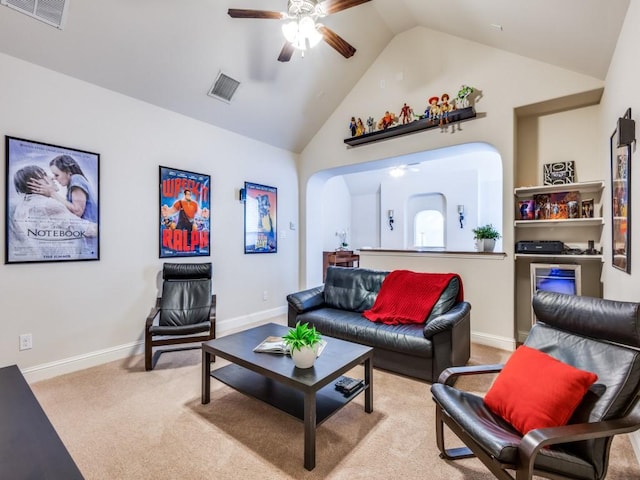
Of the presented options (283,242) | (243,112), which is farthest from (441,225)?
(243,112)

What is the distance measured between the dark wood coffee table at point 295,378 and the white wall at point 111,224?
5.18 ft

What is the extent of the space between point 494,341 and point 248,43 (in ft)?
14.0

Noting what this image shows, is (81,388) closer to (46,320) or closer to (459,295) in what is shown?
(46,320)

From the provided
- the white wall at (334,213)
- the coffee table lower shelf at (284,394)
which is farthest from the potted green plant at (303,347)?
the white wall at (334,213)

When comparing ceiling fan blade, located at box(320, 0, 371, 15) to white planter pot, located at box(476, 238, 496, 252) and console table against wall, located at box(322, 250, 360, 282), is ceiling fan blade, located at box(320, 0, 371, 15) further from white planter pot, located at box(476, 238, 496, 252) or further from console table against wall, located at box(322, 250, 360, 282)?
console table against wall, located at box(322, 250, 360, 282)

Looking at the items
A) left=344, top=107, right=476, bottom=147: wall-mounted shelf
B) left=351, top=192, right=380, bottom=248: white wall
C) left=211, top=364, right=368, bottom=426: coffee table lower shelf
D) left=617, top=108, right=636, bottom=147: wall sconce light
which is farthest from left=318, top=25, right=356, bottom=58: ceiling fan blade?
left=351, top=192, right=380, bottom=248: white wall

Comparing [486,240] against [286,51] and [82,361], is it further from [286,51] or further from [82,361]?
[82,361]

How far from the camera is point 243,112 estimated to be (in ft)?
13.9

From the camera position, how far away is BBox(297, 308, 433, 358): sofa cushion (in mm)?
2752

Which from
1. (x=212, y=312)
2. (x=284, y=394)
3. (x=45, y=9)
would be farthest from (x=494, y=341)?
(x=45, y=9)

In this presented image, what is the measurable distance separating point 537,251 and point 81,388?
14.7ft

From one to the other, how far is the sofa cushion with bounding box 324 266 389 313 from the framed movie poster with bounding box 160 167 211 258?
1671 millimetres

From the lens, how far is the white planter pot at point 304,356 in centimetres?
196

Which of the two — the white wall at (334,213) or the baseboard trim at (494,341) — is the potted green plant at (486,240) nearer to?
the baseboard trim at (494,341)
